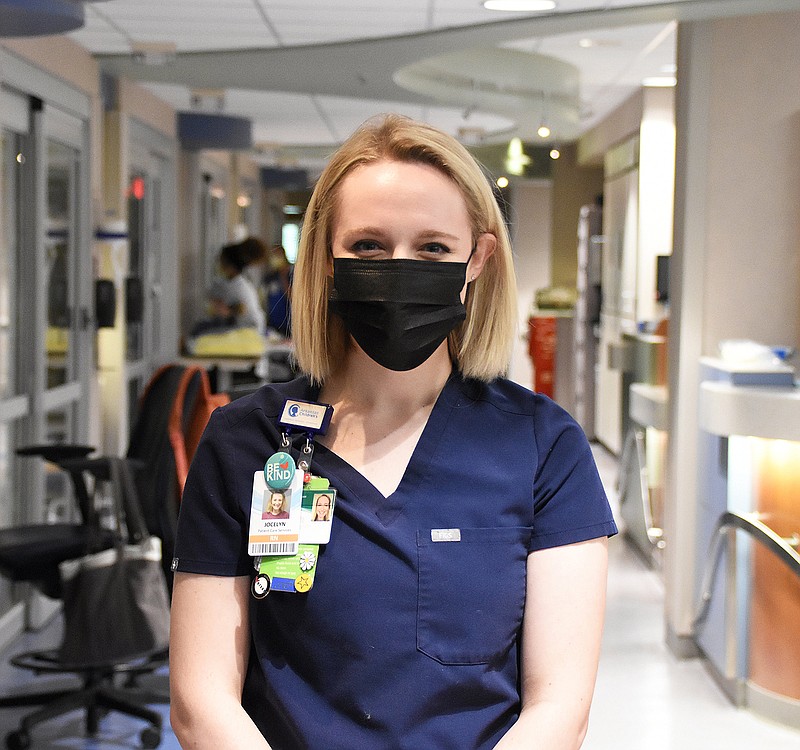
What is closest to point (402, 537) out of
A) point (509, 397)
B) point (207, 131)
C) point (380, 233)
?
point (509, 397)

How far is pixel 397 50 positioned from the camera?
591 centimetres

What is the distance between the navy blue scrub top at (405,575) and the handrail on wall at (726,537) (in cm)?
287

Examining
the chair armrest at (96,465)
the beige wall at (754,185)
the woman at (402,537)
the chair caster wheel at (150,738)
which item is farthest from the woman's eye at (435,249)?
the beige wall at (754,185)

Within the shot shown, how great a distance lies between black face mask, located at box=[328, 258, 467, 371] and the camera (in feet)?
4.85

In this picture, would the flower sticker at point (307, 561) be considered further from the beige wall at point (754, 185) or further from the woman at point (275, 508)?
the beige wall at point (754, 185)

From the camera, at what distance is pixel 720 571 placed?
4.68 meters

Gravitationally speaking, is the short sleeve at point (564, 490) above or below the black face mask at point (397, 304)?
below

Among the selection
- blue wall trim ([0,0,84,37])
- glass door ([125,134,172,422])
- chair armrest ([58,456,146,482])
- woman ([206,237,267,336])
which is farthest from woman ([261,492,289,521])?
woman ([206,237,267,336])

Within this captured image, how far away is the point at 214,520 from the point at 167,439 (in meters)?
2.83

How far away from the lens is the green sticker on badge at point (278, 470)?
4.76 ft

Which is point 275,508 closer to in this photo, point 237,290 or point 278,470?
point 278,470

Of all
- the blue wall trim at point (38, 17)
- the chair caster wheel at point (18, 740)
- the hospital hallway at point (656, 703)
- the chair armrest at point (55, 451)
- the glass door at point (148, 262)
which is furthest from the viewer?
the glass door at point (148, 262)

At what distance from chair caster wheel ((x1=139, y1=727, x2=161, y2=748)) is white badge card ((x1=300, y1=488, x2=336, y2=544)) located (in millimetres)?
2824

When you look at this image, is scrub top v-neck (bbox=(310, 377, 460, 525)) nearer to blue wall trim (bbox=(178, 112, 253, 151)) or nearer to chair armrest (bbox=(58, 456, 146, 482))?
chair armrest (bbox=(58, 456, 146, 482))
